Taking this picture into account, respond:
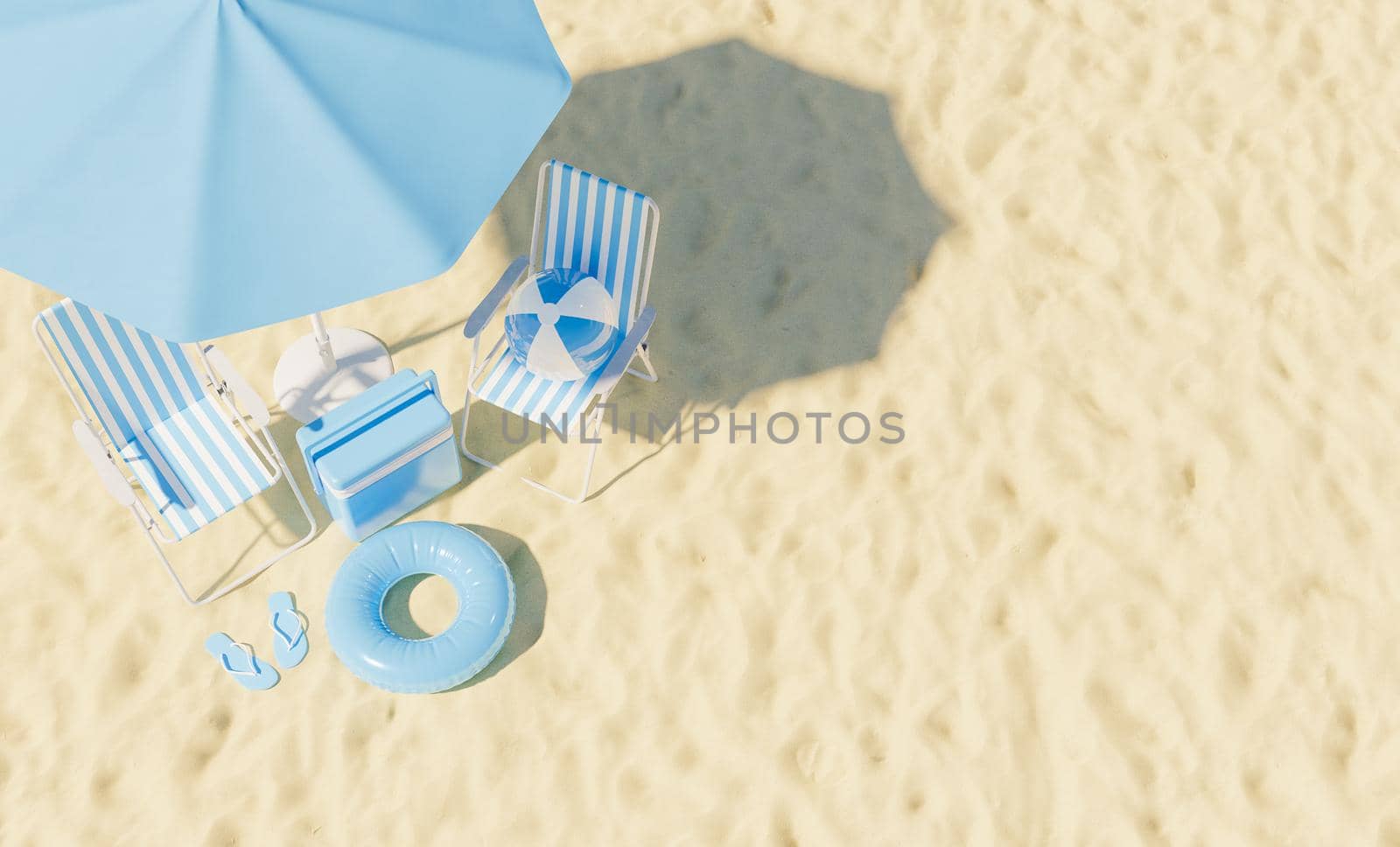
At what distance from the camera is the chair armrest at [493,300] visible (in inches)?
172

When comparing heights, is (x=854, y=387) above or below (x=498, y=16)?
below

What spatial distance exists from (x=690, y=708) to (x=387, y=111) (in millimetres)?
2465

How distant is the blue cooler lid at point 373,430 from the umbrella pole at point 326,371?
58 cm

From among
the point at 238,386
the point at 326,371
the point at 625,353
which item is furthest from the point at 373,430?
the point at 625,353

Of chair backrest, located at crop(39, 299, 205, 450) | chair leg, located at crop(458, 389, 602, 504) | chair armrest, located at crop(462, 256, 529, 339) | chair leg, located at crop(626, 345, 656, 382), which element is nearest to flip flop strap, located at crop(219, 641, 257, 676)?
chair backrest, located at crop(39, 299, 205, 450)

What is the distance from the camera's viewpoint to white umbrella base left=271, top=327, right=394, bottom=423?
4.79m

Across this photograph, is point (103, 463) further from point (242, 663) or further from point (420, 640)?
point (420, 640)

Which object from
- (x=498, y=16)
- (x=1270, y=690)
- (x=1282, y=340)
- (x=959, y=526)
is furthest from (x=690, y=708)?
(x=1282, y=340)

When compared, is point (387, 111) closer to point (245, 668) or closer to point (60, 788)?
point (245, 668)

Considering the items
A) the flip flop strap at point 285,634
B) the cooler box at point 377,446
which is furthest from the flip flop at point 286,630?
the cooler box at point 377,446

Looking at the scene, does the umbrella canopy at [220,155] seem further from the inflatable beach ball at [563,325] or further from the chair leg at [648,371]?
the chair leg at [648,371]

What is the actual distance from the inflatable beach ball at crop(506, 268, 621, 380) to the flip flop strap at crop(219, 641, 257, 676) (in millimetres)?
1587

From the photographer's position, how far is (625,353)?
14.3ft

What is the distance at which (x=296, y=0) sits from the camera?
3295 mm
